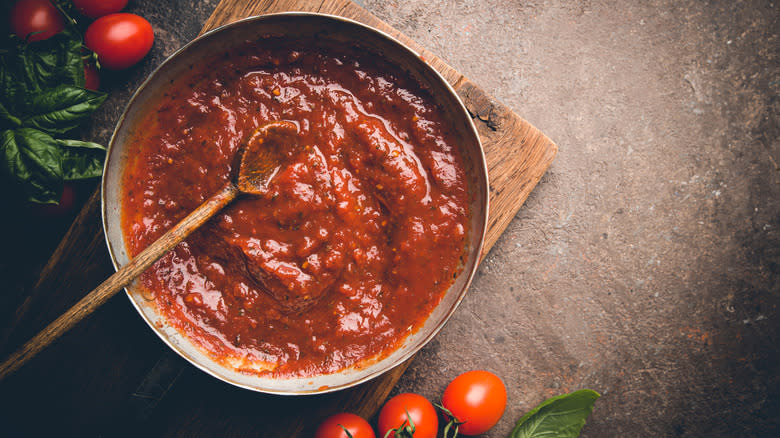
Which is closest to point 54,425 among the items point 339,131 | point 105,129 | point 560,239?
point 105,129

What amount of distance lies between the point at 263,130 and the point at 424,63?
2.10 feet

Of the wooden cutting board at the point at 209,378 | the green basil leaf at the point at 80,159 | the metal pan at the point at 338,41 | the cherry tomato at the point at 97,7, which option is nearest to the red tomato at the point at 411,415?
the wooden cutting board at the point at 209,378

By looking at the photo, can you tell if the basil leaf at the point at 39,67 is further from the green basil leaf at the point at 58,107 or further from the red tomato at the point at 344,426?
the red tomato at the point at 344,426

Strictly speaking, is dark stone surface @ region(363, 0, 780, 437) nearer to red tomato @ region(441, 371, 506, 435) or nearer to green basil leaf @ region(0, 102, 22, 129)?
red tomato @ region(441, 371, 506, 435)

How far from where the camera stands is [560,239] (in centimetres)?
197

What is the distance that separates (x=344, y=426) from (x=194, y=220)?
1019mm

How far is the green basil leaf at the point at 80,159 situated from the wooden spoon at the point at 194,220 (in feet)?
1.53

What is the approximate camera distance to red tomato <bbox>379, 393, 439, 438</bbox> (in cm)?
173

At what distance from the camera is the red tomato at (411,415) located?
173 centimetres

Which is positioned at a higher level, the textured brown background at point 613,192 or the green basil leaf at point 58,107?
the textured brown background at point 613,192

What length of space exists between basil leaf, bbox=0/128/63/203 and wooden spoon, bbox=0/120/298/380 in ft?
1.43

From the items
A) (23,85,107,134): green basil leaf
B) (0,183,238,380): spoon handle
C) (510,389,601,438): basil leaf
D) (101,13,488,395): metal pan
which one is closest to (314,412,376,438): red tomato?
(101,13,488,395): metal pan

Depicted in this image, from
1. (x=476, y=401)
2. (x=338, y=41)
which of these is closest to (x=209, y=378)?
(x=476, y=401)

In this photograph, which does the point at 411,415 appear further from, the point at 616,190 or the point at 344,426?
the point at 616,190
